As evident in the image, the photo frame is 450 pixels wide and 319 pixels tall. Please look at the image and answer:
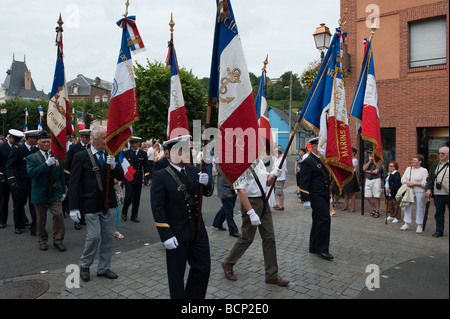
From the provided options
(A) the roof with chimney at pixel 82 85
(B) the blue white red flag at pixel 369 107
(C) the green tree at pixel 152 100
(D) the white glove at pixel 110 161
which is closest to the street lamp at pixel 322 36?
(B) the blue white red flag at pixel 369 107

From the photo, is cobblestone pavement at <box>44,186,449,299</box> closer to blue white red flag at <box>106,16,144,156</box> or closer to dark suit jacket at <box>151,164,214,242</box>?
dark suit jacket at <box>151,164,214,242</box>

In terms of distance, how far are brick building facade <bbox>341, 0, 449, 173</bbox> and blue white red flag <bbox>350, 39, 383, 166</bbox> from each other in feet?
11.3

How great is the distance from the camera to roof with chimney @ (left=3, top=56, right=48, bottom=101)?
88.2 m

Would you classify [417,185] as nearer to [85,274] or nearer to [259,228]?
[259,228]

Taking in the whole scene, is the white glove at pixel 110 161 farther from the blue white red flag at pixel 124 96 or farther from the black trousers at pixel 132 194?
the black trousers at pixel 132 194

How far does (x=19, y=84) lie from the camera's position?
9069 cm

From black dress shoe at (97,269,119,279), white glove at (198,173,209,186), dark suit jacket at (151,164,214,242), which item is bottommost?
black dress shoe at (97,269,119,279)

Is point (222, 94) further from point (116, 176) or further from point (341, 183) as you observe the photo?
point (341, 183)

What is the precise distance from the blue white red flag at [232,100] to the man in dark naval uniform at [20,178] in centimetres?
524

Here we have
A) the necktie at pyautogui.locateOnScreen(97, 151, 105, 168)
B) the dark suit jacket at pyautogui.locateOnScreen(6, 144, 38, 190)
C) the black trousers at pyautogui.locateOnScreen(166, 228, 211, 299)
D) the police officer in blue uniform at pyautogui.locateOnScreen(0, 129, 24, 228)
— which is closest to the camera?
the black trousers at pyautogui.locateOnScreen(166, 228, 211, 299)

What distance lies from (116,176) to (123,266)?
1.52 m

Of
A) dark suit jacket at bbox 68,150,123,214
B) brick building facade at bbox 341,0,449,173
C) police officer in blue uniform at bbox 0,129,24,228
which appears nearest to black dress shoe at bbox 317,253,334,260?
dark suit jacket at bbox 68,150,123,214
